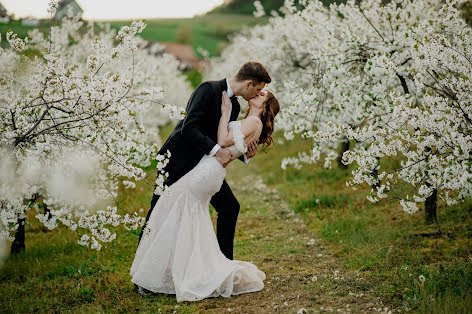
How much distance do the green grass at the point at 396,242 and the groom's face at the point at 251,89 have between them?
2.95m

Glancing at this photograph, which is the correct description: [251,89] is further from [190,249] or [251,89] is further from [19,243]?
[19,243]

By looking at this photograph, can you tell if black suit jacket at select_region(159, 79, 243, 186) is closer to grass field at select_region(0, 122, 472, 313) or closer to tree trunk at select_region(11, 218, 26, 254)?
grass field at select_region(0, 122, 472, 313)

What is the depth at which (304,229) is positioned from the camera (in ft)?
30.6

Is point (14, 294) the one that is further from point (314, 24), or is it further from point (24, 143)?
point (314, 24)

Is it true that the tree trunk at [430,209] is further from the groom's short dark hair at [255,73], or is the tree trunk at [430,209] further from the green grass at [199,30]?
the green grass at [199,30]

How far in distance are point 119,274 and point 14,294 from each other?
1447 mm

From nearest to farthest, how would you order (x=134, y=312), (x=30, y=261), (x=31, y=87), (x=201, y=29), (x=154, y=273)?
(x=134, y=312) → (x=154, y=273) → (x=31, y=87) → (x=30, y=261) → (x=201, y=29)

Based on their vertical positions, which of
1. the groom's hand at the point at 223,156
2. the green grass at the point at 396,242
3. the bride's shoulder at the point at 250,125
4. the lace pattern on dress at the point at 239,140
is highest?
the bride's shoulder at the point at 250,125

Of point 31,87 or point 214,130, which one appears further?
point 31,87

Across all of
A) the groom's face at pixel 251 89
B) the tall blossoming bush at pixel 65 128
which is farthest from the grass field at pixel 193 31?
the groom's face at pixel 251 89

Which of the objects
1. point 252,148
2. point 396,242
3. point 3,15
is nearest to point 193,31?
point 3,15

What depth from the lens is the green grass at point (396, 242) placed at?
17.1ft

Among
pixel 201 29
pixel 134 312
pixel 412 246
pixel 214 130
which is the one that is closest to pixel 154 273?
pixel 134 312

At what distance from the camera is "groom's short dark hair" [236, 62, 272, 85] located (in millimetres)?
5875
